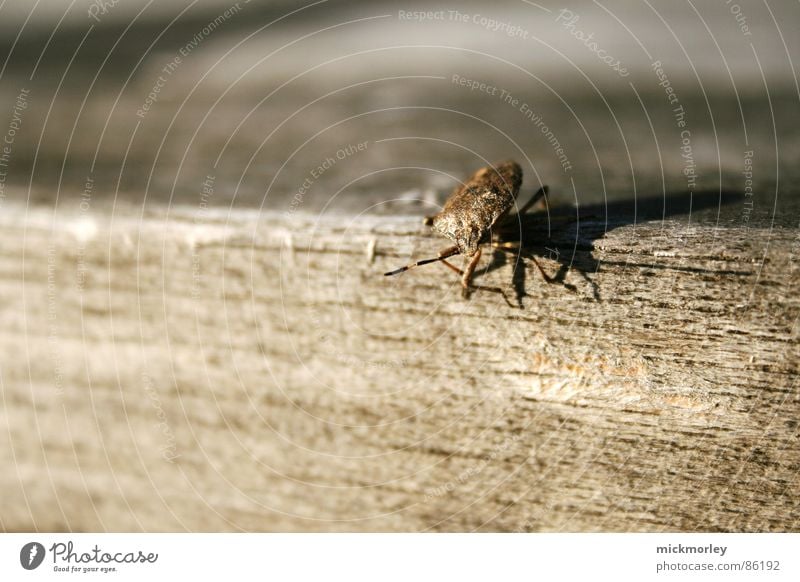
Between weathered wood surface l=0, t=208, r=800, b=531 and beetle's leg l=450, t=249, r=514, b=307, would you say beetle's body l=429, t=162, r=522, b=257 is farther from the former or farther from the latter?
weathered wood surface l=0, t=208, r=800, b=531

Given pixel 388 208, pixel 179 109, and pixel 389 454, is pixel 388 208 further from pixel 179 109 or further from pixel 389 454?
pixel 179 109

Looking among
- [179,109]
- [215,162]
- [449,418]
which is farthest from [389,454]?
[179,109]

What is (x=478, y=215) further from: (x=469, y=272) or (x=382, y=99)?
(x=382, y=99)

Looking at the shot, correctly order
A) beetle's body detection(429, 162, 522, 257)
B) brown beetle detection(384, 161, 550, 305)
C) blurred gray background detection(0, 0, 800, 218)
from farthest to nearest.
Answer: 1. blurred gray background detection(0, 0, 800, 218)
2. beetle's body detection(429, 162, 522, 257)
3. brown beetle detection(384, 161, 550, 305)
